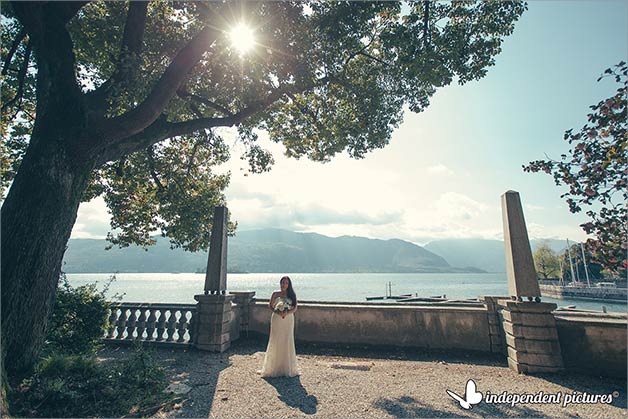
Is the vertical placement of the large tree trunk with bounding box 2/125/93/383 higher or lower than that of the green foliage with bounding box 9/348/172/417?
higher

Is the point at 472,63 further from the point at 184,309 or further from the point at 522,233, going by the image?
the point at 184,309

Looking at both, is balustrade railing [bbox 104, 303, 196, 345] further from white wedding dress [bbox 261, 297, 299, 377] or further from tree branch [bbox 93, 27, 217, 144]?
tree branch [bbox 93, 27, 217, 144]

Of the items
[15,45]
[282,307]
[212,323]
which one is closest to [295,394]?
[282,307]

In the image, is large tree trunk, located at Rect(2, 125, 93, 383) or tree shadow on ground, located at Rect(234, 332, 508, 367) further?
tree shadow on ground, located at Rect(234, 332, 508, 367)

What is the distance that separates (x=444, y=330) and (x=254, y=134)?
36.2 feet

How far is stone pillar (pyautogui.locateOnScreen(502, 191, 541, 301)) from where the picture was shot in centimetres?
746

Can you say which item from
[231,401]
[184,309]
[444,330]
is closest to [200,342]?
[184,309]

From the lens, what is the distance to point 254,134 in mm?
14047

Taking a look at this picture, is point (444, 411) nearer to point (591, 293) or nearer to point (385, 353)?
point (385, 353)

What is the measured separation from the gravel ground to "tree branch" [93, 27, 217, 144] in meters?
5.66

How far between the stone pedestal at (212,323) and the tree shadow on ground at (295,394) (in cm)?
297

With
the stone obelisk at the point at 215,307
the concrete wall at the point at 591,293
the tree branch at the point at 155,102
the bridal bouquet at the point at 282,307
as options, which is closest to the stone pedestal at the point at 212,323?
the stone obelisk at the point at 215,307

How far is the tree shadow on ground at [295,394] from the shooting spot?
5.41 metres

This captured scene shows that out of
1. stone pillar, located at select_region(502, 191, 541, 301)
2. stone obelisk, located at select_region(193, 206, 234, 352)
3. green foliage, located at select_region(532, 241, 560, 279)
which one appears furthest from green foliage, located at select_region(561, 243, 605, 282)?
stone obelisk, located at select_region(193, 206, 234, 352)
